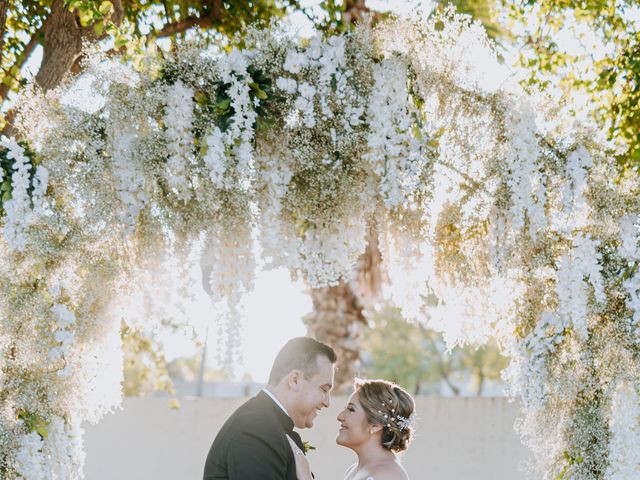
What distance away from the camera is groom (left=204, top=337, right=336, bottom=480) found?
340 centimetres

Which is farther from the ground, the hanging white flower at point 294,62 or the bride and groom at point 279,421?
the hanging white flower at point 294,62

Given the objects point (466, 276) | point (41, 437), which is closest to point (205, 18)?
point (466, 276)

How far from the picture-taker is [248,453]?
3.40m

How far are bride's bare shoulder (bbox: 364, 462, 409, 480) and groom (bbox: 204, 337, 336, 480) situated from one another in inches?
30.0

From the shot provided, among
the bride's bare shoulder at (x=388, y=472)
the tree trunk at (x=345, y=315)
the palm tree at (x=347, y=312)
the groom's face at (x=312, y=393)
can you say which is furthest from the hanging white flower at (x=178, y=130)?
the tree trunk at (x=345, y=315)

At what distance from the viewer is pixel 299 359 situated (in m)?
3.69

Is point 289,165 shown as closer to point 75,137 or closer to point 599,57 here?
point 75,137

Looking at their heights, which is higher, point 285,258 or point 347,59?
point 347,59

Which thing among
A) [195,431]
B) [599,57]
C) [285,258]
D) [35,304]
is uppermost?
[599,57]

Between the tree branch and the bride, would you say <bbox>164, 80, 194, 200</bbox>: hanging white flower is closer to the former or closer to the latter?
the bride

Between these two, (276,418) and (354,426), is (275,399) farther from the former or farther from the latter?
(354,426)

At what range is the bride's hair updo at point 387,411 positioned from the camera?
14.7 feet

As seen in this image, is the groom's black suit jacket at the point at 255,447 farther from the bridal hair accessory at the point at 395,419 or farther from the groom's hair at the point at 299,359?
the bridal hair accessory at the point at 395,419

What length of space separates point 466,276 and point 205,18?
9.56ft
